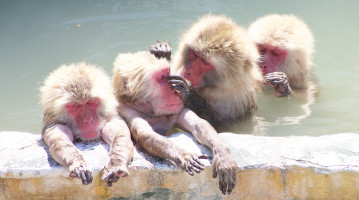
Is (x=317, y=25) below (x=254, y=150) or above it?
above

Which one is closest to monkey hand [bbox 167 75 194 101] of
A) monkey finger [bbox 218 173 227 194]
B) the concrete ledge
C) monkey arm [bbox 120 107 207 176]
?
monkey arm [bbox 120 107 207 176]

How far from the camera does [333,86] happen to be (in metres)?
6.81

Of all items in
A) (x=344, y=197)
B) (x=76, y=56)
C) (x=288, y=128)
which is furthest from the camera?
(x=76, y=56)

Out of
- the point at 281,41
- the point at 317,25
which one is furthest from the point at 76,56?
the point at 317,25

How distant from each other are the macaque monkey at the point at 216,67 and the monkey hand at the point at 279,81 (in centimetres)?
39

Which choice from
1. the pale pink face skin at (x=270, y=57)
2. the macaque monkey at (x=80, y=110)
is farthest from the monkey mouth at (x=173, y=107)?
the pale pink face skin at (x=270, y=57)

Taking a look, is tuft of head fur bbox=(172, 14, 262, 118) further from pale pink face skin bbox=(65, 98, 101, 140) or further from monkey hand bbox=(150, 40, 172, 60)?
pale pink face skin bbox=(65, 98, 101, 140)

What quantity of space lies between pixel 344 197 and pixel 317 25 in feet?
18.8

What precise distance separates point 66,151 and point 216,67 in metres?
1.75

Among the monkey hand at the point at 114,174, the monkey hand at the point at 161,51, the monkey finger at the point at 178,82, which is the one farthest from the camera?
the monkey hand at the point at 161,51

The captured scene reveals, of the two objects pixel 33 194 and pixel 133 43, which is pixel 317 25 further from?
pixel 33 194

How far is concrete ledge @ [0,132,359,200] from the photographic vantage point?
11.9ft

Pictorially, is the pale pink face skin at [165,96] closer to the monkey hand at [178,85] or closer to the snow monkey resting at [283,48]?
the monkey hand at [178,85]

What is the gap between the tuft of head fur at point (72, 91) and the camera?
4129 mm
